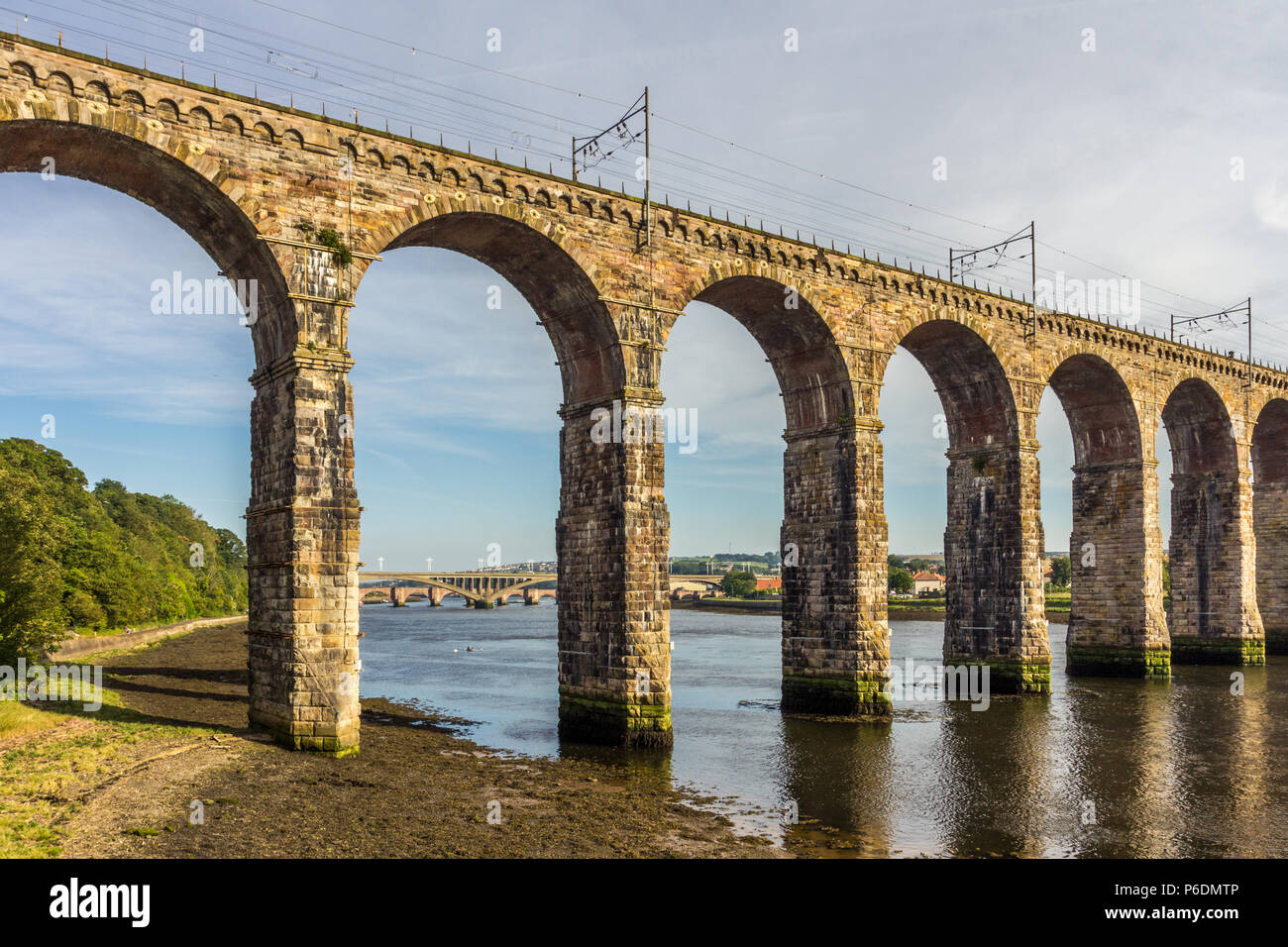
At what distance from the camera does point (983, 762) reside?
22.8 m

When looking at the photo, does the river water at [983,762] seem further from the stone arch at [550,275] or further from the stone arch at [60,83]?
the stone arch at [60,83]

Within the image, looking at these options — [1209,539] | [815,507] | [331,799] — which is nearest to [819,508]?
[815,507]

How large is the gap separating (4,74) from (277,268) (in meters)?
5.40

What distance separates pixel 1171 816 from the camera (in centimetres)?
1777

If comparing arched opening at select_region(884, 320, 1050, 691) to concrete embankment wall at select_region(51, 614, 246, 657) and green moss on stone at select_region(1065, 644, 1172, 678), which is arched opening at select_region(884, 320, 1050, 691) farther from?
concrete embankment wall at select_region(51, 614, 246, 657)

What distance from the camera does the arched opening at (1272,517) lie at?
1866 inches

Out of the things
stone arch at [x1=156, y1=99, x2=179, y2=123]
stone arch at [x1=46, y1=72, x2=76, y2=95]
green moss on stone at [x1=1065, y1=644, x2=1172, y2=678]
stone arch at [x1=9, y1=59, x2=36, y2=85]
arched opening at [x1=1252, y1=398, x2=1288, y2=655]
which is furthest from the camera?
arched opening at [x1=1252, y1=398, x2=1288, y2=655]

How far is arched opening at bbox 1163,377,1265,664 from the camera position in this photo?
42.8 m

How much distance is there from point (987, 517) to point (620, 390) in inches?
654

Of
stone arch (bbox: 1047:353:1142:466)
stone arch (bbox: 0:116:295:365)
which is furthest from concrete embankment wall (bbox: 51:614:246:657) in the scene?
stone arch (bbox: 1047:353:1142:466)

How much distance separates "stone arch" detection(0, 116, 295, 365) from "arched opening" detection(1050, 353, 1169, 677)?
29893 mm

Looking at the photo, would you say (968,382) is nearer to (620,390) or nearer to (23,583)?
(620,390)

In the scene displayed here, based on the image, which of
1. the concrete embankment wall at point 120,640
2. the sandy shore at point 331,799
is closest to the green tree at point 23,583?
the sandy shore at point 331,799
